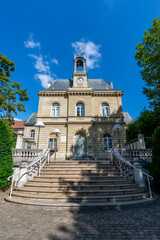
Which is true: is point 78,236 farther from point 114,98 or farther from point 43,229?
point 114,98

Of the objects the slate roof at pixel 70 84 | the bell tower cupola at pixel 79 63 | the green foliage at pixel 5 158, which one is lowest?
the green foliage at pixel 5 158

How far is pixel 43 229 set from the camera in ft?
9.62

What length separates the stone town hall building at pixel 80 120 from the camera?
48.4 feet

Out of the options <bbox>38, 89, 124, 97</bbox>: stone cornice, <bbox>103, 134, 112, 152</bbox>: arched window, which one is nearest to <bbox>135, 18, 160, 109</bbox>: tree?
<bbox>38, 89, 124, 97</bbox>: stone cornice

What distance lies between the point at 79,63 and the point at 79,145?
14056 mm

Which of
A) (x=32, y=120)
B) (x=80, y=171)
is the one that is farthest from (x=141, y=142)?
(x=32, y=120)

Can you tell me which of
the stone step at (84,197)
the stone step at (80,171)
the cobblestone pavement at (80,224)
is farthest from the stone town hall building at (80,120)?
the cobblestone pavement at (80,224)

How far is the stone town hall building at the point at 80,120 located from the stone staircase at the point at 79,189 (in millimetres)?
7479

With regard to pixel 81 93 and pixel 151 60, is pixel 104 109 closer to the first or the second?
pixel 81 93

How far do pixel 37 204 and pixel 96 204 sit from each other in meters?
2.19

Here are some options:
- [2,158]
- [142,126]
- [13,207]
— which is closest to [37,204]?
[13,207]

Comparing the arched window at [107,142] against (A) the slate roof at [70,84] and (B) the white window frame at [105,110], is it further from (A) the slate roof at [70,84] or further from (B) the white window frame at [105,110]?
(A) the slate roof at [70,84]

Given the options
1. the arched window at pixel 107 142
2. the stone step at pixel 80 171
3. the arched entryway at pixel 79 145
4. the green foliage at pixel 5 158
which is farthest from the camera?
the arched window at pixel 107 142

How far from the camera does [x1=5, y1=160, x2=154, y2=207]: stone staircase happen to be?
4484mm
